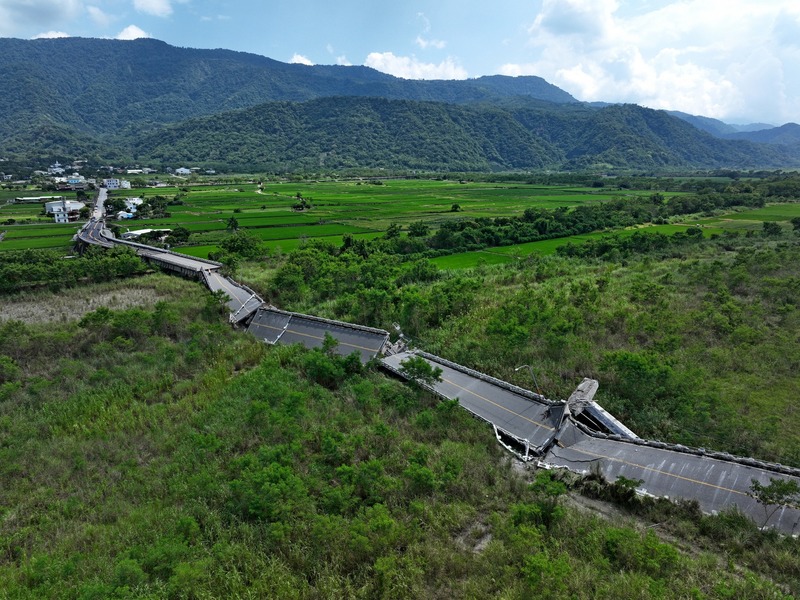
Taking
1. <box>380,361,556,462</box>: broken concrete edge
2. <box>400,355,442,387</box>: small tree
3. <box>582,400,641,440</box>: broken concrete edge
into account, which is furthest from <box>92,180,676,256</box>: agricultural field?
<box>582,400,641,440</box>: broken concrete edge

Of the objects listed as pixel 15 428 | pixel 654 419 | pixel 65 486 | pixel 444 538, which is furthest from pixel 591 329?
pixel 15 428

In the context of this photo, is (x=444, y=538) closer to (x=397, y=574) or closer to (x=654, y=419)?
(x=397, y=574)

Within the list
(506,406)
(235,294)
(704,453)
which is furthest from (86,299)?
(704,453)

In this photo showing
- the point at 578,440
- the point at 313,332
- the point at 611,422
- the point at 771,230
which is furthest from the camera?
the point at 771,230

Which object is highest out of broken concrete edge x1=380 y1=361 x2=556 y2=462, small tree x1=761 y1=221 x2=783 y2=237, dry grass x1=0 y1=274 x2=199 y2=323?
small tree x1=761 y1=221 x2=783 y2=237

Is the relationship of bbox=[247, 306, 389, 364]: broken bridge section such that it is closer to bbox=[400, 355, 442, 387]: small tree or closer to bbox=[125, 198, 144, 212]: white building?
bbox=[400, 355, 442, 387]: small tree

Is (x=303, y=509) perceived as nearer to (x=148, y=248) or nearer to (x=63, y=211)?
(x=148, y=248)

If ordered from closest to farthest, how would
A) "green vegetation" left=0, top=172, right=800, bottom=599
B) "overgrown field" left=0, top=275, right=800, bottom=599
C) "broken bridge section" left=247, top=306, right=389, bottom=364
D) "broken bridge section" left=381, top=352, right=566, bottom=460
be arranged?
"overgrown field" left=0, top=275, right=800, bottom=599
"green vegetation" left=0, top=172, right=800, bottom=599
"broken bridge section" left=381, top=352, right=566, bottom=460
"broken bridge section" left=247, top=306, right=389, bottom=364
